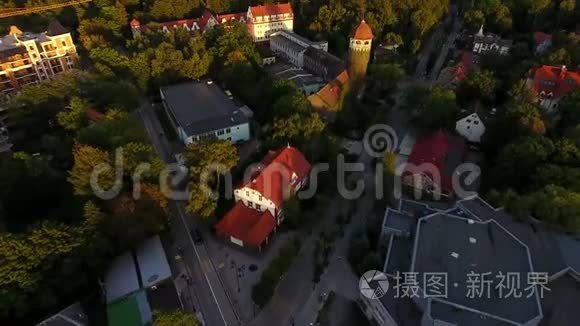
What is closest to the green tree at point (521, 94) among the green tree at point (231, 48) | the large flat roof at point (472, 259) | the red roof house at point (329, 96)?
the red roof house at point (329, 96)

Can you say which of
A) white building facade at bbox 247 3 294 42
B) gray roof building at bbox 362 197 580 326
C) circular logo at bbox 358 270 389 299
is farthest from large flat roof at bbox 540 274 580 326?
white building facade at bbox 247 3 294 42

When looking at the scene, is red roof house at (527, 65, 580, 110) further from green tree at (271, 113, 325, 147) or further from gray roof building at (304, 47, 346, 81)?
green tree at (271, 113, 325, 147)

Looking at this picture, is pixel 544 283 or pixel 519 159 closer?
pixel 544 283

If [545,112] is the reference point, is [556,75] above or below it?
above

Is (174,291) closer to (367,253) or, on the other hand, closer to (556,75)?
(367,253)

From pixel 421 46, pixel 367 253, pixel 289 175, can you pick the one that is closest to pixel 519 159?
pixel 367 253

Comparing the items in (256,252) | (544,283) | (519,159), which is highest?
(519,159)

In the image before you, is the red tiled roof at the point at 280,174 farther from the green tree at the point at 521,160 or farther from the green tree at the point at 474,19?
the green tree at the point at 474,19
